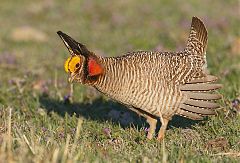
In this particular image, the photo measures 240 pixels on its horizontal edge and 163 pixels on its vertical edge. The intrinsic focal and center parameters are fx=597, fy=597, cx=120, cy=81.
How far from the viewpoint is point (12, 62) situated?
10.7 m

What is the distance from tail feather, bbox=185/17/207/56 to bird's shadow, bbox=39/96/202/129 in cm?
82

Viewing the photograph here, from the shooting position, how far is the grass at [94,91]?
5.24m

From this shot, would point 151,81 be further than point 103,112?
No

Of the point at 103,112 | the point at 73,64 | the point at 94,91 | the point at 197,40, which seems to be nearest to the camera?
the point at 73,64

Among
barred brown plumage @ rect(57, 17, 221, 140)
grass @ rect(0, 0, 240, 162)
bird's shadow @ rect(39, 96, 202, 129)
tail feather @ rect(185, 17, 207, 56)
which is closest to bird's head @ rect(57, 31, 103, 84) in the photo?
barred brown plumage @ rect(57, 17, 221, 140)

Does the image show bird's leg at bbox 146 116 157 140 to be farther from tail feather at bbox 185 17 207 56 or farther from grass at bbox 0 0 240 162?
tail feather at bbox 185 17 207 56

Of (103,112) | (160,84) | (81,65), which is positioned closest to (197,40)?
(160,84)

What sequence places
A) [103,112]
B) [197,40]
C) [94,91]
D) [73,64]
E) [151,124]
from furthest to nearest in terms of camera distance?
[94,91] → [103,112] → [197,40] → [151,124] → [73,64]

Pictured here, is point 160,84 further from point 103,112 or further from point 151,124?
point 103,112

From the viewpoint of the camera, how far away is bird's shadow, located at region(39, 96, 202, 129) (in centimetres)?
696

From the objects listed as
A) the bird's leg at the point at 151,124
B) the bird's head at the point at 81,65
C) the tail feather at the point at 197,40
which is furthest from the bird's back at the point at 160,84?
the bird's leg at the point at 151,124

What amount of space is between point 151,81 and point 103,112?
6.65 feet

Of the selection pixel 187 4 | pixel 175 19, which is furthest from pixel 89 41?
pixel 187 4

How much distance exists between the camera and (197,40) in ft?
21.6
